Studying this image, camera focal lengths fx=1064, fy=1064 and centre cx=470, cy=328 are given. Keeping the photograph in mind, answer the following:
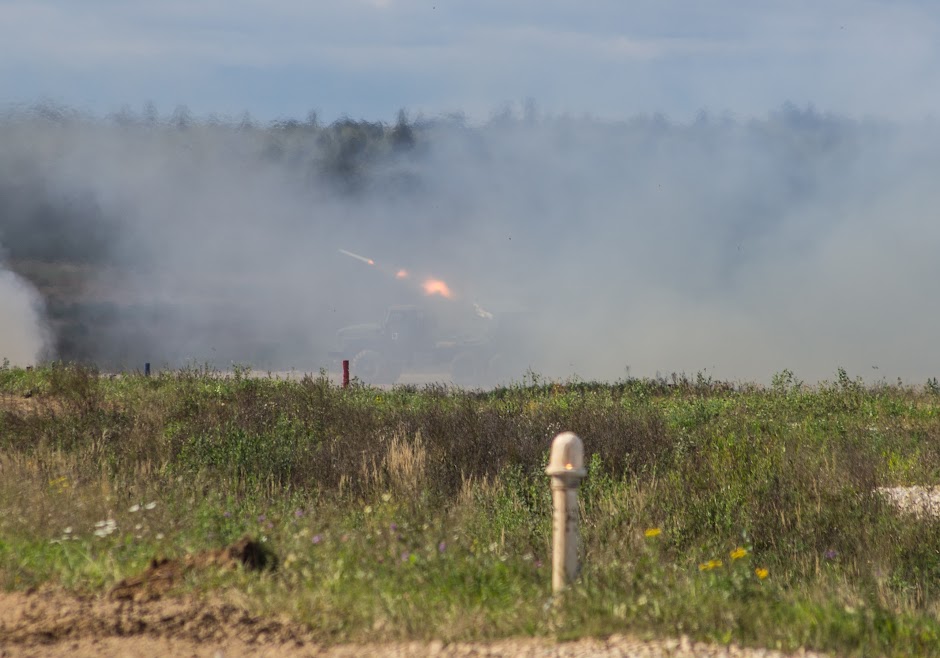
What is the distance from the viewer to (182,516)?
827 cm

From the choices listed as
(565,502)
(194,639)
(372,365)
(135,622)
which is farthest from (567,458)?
(372,365)

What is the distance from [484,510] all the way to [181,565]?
Answer: 322 cm

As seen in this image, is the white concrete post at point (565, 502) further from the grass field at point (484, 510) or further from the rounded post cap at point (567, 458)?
the grass field at point (484, 510)

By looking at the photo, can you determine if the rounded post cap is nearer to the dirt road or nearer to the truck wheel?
the dirt road

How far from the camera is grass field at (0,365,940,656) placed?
18.9ft

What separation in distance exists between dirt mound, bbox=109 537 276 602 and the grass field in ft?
0.30

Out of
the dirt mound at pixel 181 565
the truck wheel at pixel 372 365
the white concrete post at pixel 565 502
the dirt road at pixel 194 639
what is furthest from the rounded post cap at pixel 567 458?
the truck wheel at pixel 372 365

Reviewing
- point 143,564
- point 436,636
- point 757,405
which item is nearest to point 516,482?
point 143,564

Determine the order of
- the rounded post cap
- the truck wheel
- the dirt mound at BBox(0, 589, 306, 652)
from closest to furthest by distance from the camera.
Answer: the dirt mound at BBox(0, 589, 306, 652)
the rounded post cap
the truck wheel

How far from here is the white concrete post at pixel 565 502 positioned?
19.8 ft

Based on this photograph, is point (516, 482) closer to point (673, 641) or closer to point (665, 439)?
point (665, 439)

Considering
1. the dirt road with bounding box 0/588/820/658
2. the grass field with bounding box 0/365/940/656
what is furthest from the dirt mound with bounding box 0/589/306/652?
the grass field with bounding box 0/365/940/656

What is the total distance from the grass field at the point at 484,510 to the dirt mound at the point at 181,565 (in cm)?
9

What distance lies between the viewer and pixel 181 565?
264 inches
